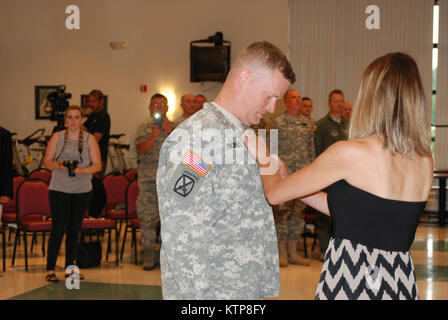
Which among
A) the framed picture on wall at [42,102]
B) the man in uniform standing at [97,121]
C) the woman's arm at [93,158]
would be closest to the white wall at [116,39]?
the framed picture on wall at [42,102]

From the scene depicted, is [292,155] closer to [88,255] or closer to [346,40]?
[88,255]

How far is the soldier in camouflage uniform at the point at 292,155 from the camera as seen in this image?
646cm

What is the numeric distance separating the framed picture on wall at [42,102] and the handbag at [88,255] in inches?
279

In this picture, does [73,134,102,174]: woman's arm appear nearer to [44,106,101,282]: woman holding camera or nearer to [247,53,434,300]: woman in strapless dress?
[44,106,101,282]: woman holding camera

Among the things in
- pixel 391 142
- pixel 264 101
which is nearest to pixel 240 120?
pixel 264 101

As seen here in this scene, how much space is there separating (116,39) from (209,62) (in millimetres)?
2351

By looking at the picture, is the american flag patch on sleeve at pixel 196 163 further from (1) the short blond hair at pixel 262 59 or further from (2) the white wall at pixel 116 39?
(2) the white wall at pixel 116 39

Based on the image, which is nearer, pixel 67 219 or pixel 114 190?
pixel 67 219

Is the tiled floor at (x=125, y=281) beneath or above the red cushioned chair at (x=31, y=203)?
beneath

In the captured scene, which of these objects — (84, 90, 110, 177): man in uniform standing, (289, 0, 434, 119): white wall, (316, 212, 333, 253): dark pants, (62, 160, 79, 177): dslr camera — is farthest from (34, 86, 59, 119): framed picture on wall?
(316, 212, 333, 253): dark pants

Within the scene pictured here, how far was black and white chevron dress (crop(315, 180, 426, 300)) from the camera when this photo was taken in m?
1.81

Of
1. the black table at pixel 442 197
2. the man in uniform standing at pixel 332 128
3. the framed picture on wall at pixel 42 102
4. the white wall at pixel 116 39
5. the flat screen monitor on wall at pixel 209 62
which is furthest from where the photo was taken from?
the framed picture on wall at pixel 42 102

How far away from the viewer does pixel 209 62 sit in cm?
1149

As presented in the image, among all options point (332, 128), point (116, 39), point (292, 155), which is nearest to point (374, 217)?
point (292, 155)
